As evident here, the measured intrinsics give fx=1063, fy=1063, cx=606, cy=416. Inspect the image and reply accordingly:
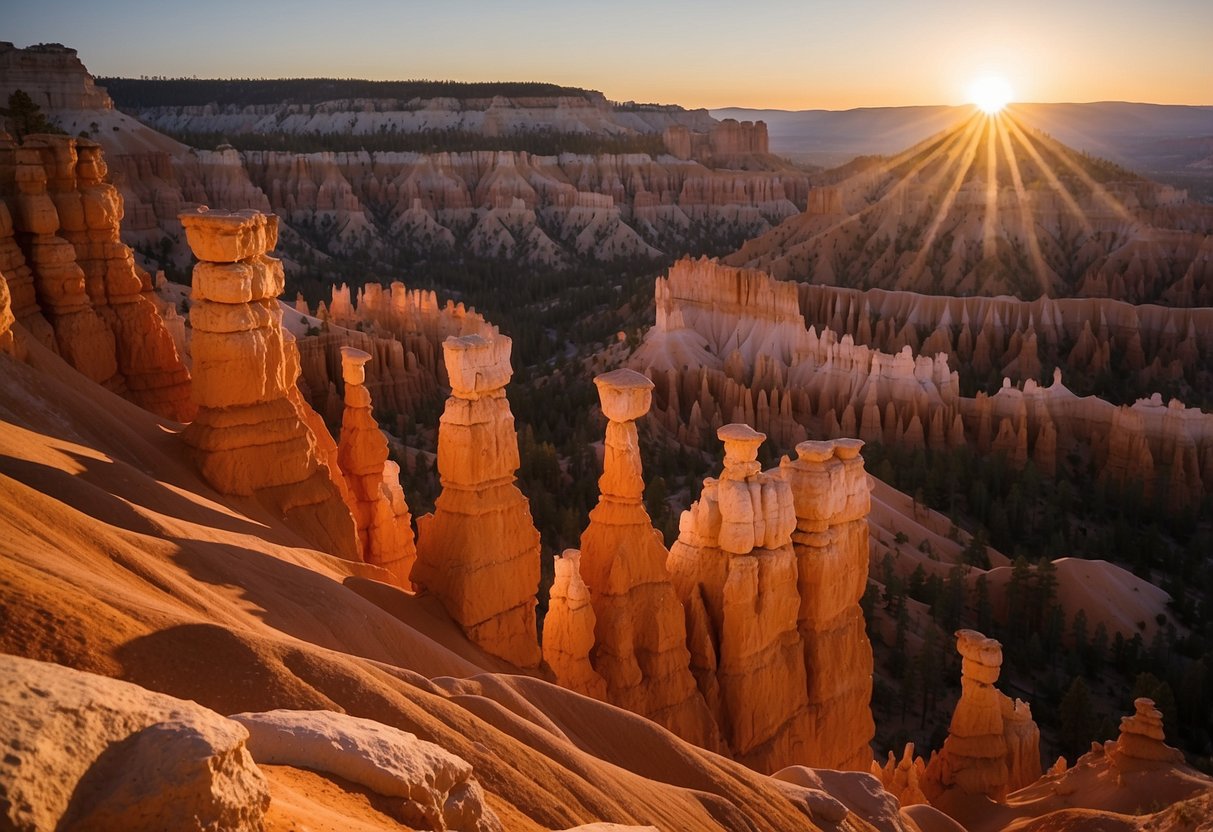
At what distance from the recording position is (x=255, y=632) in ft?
21.4

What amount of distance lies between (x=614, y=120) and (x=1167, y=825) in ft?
453

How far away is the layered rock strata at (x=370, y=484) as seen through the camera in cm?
1383

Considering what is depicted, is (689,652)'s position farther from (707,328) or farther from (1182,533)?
(707,328)

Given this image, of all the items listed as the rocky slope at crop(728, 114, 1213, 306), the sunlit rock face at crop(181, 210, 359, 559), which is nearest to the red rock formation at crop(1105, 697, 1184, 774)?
the sunlit rock face at crop(181, 210, 359, 559)

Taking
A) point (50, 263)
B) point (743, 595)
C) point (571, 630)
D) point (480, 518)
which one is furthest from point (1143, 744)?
point (50, 263)

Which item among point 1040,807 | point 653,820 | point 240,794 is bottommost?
point 1040,807

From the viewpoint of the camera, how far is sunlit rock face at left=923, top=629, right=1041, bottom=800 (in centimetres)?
1481

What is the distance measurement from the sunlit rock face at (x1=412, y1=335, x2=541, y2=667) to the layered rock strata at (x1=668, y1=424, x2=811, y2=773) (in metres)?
2.21

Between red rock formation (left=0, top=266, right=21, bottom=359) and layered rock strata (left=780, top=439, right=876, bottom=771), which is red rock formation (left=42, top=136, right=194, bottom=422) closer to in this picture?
red rock formation (left=0, top=266, right=21, bottom=359)

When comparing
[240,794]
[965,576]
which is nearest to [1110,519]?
[965,576]

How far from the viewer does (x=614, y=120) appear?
463 ft

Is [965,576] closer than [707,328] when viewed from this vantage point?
Yes

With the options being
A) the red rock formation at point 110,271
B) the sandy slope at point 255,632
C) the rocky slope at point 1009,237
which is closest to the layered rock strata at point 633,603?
the sandy slope at point 255,632

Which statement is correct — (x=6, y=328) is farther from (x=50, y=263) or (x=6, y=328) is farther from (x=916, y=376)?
(x=916, y=376)
